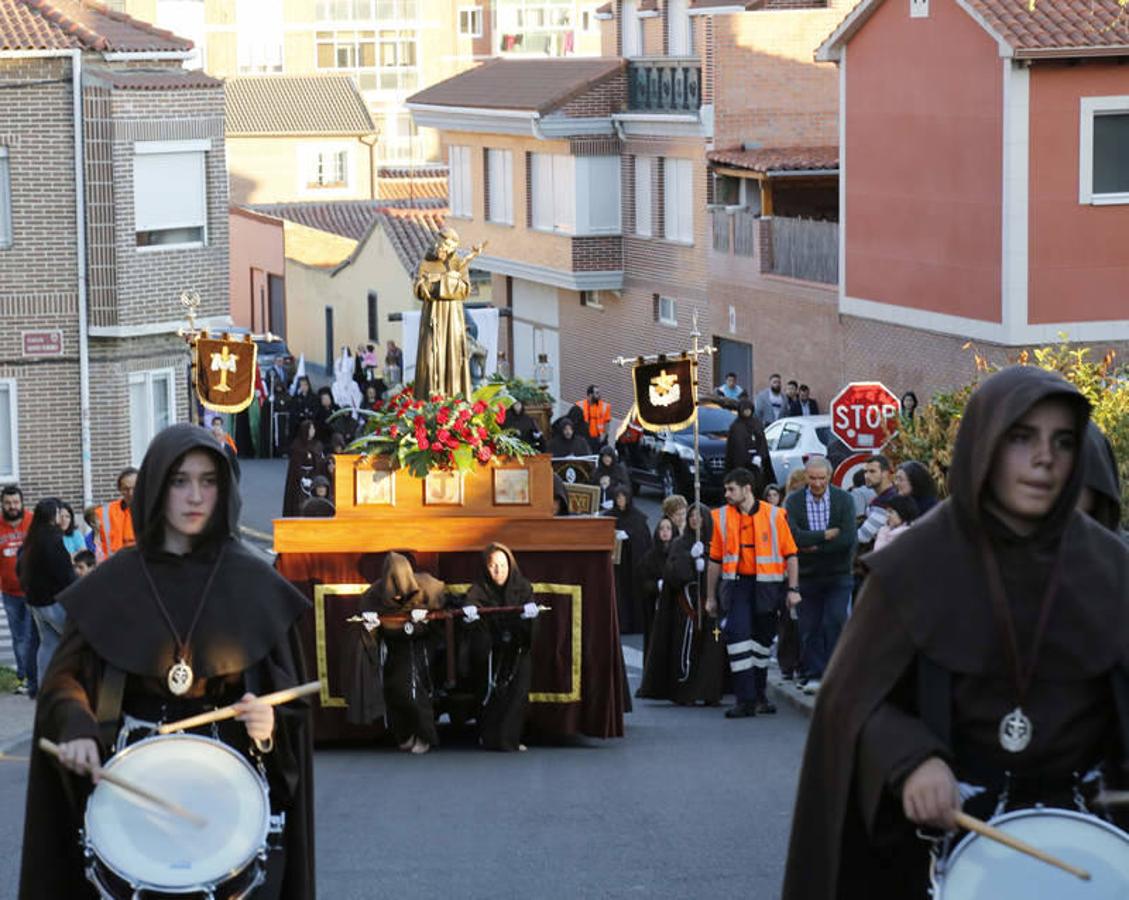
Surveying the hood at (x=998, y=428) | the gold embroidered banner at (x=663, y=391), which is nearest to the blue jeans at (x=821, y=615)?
the gold embroidered banner at (x=663, y=391)

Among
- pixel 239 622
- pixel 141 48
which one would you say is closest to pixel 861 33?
pixel 141 48

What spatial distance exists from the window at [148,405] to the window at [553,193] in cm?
1469

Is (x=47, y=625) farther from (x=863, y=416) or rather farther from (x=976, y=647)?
(x=976, y=647)

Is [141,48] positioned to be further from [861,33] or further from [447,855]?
A: [447,855]

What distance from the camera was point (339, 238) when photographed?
6494 cm

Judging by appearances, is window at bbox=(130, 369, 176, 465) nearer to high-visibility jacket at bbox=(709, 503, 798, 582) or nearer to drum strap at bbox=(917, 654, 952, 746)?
high-visibility jacket at bbox=(709, 503, 798, 582)

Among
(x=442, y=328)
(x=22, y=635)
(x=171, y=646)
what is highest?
(x=442, y=328)

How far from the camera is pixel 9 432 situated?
33.5m

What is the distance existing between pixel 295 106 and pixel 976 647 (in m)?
76.6

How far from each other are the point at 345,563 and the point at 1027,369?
36.6ft

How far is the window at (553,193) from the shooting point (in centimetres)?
4866

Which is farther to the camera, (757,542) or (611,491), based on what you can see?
(611,491)

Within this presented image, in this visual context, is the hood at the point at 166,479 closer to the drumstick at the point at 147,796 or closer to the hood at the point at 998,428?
the drumstick at the point at 147,796

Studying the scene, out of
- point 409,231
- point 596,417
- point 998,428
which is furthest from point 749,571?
point 409,231
